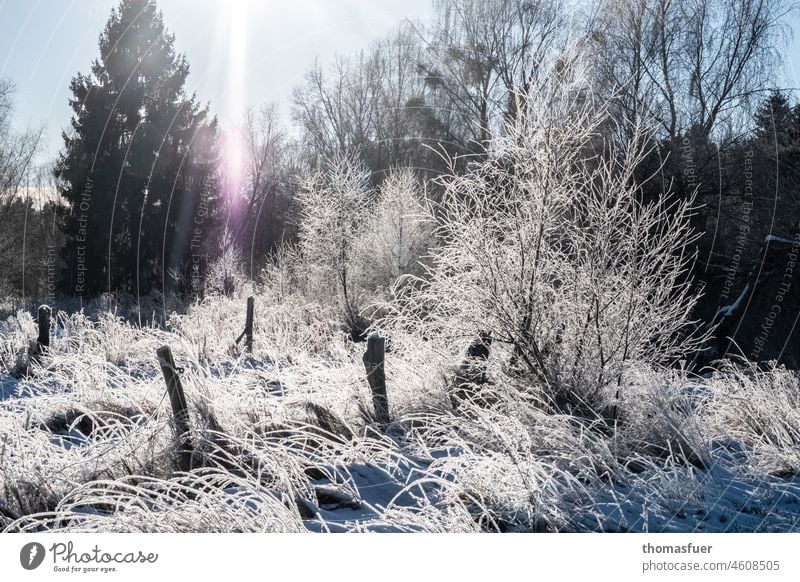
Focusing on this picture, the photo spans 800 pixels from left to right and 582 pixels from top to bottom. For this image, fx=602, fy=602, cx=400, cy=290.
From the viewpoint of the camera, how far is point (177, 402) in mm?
4176

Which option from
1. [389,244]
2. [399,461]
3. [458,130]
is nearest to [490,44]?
[458,130]

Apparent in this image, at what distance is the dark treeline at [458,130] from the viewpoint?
25.1ft

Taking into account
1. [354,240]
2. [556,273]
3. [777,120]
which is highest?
[777,120]

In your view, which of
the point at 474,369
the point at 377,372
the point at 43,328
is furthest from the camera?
the point at 43,328

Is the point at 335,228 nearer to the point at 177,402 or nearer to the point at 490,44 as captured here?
the point at 490,44

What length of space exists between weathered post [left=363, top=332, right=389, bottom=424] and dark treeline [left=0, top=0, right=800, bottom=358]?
2.11 m

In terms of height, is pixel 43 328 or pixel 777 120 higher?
pixel 777 120

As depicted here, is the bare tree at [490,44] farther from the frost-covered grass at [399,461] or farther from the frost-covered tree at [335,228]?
the frost-covered tree at [335,228]

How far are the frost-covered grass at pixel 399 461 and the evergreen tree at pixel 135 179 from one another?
29.0 feet

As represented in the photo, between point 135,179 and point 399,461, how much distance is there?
17.1m

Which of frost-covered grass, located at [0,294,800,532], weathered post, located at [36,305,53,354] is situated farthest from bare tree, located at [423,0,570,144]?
weathered post, located at [36,305,53,354]

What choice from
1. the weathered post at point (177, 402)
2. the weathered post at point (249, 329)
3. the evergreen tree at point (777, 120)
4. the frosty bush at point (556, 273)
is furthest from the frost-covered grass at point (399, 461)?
the evergreen tree at point (777, 120)

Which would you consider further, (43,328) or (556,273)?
(43,328)

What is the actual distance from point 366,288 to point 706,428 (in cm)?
1454
